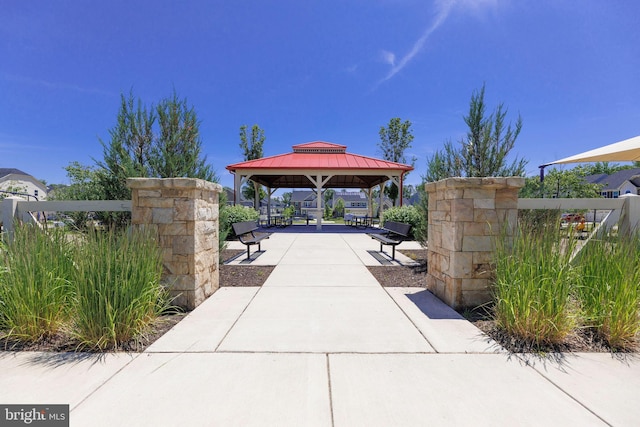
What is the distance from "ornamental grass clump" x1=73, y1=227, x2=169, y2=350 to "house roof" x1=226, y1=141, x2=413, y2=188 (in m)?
11.2

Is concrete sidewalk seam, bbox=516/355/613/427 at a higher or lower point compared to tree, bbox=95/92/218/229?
lower

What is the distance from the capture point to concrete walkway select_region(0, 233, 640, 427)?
1693 millimetres

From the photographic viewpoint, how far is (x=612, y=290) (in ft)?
8.62

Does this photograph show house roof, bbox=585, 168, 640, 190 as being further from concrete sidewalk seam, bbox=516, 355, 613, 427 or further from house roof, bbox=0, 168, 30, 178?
house roof, bbox=0, 168, 30, 178

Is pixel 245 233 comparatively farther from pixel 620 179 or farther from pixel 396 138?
pixel 620 179

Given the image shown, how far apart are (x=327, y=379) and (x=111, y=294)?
207cm

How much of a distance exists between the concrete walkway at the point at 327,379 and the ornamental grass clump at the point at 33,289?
29 centimetres

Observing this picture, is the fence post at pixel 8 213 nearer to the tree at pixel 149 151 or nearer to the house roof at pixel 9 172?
the tree at pixel 149 151

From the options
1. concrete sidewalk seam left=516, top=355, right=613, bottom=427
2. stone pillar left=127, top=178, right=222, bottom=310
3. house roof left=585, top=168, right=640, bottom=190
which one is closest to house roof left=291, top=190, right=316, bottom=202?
house roof left=585, top=168, right=640, bottom=190

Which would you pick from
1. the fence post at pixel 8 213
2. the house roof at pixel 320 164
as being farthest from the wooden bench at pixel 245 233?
the house roof at pixel 320 164

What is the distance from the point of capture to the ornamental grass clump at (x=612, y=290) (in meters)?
2.54

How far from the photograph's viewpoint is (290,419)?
1658 mm

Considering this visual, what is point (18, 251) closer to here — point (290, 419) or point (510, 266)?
point (290, 419)

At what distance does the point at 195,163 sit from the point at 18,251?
9.97 ft
